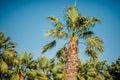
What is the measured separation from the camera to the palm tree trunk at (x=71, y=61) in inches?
585

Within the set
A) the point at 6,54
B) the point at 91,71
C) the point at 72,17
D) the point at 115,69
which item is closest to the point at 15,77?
the point at 6,54

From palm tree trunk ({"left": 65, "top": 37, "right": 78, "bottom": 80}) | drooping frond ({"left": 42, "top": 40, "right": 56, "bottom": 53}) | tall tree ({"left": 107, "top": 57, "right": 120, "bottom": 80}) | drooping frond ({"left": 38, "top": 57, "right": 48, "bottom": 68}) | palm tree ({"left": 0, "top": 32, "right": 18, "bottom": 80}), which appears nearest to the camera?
palm tree trunk ({"left": 65, "top": 37, "right": 78, "bottom": 80})

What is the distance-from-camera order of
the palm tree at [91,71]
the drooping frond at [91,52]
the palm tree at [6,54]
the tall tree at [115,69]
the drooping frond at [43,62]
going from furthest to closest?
the tall tree at [115,69]
the drooping frond at [43,62]
the palm tree at [91,71]
the palm tree at [6,54]
the drooping frond at [91,52]

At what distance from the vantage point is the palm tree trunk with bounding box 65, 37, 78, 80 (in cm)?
1487

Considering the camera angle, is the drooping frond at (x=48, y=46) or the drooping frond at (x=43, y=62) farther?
the drooping frond at (x=43, y=62)

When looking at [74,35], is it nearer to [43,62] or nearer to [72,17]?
[72,17]

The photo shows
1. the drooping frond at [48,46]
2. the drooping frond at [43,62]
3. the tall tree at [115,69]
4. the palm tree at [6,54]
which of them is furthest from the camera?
the tall tree at [115,69]

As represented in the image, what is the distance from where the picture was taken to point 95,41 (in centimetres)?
1584

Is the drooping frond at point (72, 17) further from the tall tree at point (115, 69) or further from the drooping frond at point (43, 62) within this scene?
the tall tree at point (115, 69)

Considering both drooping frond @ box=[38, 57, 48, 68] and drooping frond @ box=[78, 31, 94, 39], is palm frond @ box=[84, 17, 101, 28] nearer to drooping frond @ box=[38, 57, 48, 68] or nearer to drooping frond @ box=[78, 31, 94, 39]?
drooping frond @ box=[78, 31, 94, 39]

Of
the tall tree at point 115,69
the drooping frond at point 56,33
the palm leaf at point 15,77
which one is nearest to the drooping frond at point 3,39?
the palm leaf at point 15,77

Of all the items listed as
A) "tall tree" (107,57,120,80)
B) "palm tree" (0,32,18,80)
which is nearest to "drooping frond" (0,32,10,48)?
"palm tree" (0,32,18,80)

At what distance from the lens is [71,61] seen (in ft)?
49.4

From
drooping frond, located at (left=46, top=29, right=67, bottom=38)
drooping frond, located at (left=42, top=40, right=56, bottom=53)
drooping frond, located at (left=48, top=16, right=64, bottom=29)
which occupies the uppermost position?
drooping frond, located at (left=48, top=16, right=64, bottom=29)
